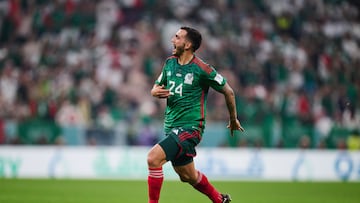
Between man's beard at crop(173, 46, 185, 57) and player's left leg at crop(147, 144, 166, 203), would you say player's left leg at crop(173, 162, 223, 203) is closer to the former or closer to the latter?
player's left leg at crop(147, 144, 166, 203)

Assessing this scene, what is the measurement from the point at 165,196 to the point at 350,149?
9.11 m

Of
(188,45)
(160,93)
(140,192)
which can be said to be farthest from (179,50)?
(140,192)

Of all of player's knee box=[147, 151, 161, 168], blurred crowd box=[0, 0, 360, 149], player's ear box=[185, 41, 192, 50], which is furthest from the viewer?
blurred crowd box=[0, 0, 360, 149]

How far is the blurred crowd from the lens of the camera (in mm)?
22000

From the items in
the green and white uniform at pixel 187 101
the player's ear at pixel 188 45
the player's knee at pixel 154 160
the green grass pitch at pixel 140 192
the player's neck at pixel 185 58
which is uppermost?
the player's ear at pixel 188 45

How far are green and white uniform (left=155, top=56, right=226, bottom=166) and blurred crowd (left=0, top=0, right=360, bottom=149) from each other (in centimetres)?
1183

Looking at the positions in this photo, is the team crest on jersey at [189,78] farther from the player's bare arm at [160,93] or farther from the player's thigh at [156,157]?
the player's thigh at [156,157]

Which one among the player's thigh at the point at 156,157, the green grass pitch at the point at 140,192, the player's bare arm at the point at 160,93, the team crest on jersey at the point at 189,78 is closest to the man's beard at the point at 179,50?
the team crest on jersey at the point at 189,78

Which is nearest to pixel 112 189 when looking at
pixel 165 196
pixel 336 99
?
pixel 165 196

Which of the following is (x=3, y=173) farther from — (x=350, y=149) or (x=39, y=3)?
(x=350, y=149)

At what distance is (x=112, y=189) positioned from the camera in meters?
17.0

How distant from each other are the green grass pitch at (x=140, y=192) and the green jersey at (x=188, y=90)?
12.3ft

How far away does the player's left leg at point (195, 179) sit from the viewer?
9.79 meters

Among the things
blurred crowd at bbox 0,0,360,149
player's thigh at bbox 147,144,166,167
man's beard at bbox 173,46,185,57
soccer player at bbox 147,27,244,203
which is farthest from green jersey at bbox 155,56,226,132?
blurred crowd at bbox 0,0,360,149
